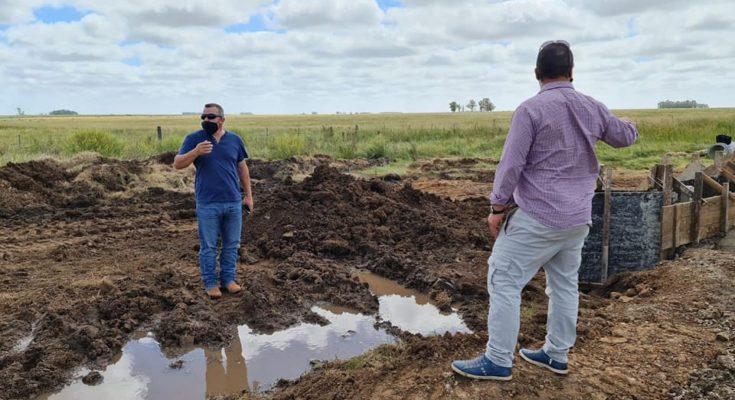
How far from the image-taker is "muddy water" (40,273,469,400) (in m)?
4.55

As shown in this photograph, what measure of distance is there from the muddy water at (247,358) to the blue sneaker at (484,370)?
5.65 feet

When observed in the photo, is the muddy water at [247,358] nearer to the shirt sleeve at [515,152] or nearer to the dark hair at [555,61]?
the shirt sleeve at [515,152]

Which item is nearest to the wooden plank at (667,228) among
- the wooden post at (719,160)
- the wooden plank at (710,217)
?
the wooden plank at (710,217)

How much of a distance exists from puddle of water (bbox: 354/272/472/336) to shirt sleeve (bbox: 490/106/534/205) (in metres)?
2.78

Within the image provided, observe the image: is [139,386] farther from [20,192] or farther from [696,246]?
[20,192]

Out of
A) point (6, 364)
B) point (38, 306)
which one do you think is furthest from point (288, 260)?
point (6, 364)

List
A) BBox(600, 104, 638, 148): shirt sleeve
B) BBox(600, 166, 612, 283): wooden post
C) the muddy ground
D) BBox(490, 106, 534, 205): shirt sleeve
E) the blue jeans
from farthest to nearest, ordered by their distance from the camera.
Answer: BBox(600, 166, 612, 283): wooden post
the blue jeans
the muddy ground
BBox(600, 104, 638, 148): shirt sleeve
BBox(490, 106, 534, 205): shirt sleeve

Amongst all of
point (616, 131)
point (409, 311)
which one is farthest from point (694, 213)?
point (616, 131)

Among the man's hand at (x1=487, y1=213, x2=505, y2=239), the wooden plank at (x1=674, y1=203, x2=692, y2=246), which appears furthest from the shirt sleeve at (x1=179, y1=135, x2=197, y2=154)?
the wooden plank at (x1=674, y1=203, x2=692, y2=246)

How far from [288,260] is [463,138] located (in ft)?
68.8

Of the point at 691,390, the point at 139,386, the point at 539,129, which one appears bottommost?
the point at 139,386

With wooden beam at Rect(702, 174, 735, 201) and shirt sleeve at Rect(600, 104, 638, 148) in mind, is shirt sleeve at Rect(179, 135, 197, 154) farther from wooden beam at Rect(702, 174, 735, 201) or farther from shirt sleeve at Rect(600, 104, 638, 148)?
wooden beam at Rect(702, 174, 735, 201)

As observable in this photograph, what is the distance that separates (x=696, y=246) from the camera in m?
7.04

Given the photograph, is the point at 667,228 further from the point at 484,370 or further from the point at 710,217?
the point at 484,370
